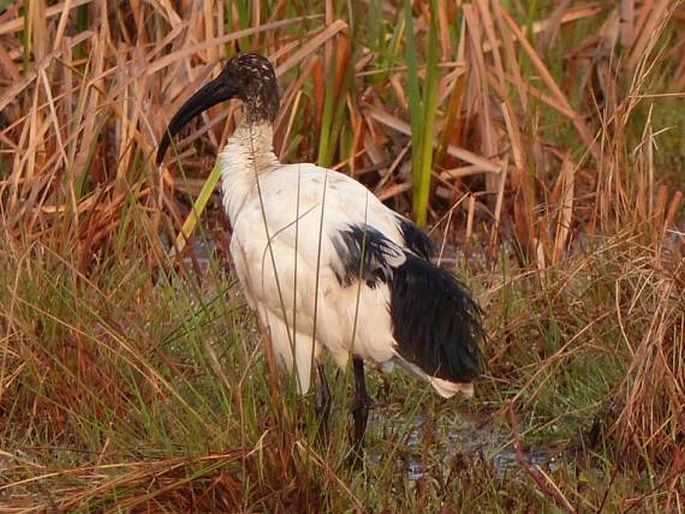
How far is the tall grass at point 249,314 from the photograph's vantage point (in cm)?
326

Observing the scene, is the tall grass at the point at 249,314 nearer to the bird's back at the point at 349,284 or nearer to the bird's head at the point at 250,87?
the bird's back at the point at 349,284

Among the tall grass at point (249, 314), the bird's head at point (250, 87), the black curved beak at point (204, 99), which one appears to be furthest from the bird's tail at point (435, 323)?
the black curved beak at point (204, 99)

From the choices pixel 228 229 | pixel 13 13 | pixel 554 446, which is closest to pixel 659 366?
pixel 554 446

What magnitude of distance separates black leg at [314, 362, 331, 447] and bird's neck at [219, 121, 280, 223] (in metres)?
0.45

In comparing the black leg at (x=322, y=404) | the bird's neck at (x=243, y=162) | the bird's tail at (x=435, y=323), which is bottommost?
the black leg at (x=322, y=404)

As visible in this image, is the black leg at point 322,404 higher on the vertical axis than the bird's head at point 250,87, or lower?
lower

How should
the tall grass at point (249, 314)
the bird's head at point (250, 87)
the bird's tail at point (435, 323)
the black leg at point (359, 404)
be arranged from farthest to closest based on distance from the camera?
the bird's head at point (250, 87) → the black leg at point (359, 404) → the bird's tail at point (435, 323) → the tall grass at point (249, 314)

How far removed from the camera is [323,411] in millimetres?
3662

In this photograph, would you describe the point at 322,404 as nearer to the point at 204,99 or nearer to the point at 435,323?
the point at 435,323

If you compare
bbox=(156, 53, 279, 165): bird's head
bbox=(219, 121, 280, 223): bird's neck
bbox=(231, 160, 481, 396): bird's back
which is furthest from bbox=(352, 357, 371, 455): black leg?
bbox=(156, 53, 279, 165): bird's head

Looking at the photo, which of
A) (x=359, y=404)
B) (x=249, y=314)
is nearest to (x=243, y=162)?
(x=249, y=314)

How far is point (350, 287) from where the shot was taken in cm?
393

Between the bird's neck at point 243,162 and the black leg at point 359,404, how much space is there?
46 cm

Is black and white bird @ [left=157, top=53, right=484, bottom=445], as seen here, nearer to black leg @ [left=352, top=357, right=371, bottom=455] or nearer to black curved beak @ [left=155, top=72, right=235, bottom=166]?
black leg @ [left=352, top=357, right=371, bottom=455]
